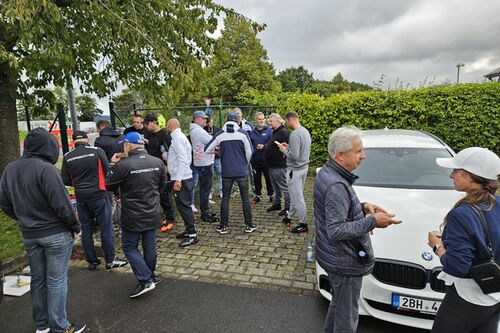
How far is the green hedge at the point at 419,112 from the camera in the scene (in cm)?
888

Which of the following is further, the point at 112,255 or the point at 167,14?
the point at 167,14

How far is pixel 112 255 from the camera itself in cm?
455

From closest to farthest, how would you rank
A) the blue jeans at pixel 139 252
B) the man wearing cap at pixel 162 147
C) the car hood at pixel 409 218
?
the car hood at pixel 409 218
the blue jeans at pixel 139 252
the man wearing cap at pixel 162 147

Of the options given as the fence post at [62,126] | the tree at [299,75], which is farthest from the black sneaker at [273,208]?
the tree at [299,75]

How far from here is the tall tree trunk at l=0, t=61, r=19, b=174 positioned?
18.7 ft

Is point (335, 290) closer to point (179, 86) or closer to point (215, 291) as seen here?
point (215, 291)

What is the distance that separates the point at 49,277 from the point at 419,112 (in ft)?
32.0

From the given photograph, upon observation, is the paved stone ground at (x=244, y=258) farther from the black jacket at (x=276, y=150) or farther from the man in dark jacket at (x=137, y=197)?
the black jacket at (x=276, y=150)

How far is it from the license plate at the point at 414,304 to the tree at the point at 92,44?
4169mm

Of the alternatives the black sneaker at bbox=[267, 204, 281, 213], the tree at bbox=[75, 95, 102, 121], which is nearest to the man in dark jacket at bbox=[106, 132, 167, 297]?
the black sneaker at bbox=[267, 204, 281, 213]

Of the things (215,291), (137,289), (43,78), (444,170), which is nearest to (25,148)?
(137,289)

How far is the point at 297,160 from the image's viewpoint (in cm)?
534

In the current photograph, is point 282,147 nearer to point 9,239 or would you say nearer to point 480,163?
point 480,163

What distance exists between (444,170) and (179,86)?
4.06m
